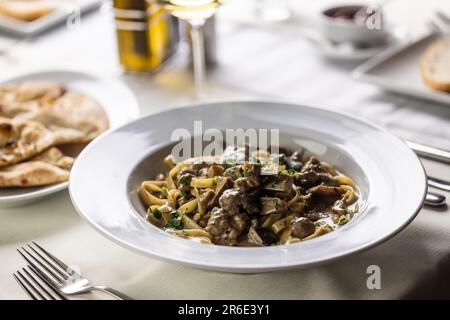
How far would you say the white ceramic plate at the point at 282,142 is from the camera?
6.27ft

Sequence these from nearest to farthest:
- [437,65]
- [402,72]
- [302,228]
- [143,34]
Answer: [302,228], [437,65], [402,72], [143,34]

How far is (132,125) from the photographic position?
8.79 feet

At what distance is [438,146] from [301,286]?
1.16 m

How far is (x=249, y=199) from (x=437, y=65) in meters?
1.60

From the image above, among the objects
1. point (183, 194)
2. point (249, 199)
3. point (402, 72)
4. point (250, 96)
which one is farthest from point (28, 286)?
point (402, 72)

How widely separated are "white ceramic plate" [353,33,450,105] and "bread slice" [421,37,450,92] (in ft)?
0.14

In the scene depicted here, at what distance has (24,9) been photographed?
165 inches

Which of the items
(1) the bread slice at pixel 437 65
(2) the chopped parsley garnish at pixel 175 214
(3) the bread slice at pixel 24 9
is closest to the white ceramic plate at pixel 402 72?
(1) the bread slice at pixel 437 65

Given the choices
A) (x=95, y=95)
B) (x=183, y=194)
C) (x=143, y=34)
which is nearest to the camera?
(x=183, y=194)

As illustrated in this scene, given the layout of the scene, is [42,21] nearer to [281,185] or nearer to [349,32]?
[349,32]

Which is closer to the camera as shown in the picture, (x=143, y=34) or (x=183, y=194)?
(x=183, y=194)

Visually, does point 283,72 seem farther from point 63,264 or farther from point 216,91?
point 63,264

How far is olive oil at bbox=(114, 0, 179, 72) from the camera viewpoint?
3.48 m

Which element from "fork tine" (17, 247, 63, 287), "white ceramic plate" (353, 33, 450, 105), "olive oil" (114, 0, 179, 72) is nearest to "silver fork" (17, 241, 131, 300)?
"fork tine" (17, 247, 63, 287)
